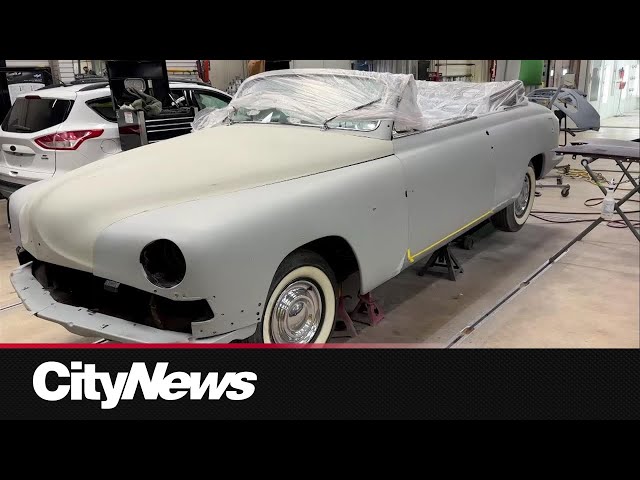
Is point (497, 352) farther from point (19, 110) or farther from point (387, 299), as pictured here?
point (19, 110)

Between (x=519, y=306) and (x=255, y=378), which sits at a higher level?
(x=255, y=378)

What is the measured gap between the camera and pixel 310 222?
2.59m

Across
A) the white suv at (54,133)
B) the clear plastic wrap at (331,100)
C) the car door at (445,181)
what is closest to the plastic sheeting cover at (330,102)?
the clear plastic wrap at (331,100)

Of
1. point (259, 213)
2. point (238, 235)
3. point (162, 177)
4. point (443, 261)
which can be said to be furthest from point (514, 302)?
point (162, 177)

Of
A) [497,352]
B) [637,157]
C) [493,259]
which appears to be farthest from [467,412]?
[493,259]

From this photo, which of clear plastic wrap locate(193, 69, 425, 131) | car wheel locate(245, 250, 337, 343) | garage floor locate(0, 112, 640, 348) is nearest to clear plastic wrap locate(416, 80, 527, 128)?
clear plastic wrap locate(193, 69, 425, 131)

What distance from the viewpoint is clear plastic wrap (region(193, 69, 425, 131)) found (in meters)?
3.35

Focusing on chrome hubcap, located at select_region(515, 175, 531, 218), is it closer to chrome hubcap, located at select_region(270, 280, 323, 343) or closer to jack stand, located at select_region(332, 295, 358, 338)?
jack stand, located at select_region(332, 295, 358, 338)

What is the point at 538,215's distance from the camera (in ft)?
19.3

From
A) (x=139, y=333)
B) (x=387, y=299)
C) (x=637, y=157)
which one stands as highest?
(x=637, y=157)

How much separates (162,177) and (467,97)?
2.99m

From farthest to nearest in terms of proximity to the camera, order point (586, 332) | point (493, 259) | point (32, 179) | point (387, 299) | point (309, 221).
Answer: point (32, 179) < point (493, 259) < point (387, 299) < point (586, 332) < point (309, 221)

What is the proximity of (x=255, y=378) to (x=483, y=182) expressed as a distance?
239cm

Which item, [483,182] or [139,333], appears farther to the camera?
[483,182]
